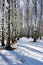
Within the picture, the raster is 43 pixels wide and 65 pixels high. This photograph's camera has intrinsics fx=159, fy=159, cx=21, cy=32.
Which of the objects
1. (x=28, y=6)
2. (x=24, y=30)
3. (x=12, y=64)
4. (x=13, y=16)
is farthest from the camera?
(x=24, y=30)

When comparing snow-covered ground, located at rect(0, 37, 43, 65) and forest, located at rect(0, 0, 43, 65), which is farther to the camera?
forest, located at rect(0, 0, 43, 65)

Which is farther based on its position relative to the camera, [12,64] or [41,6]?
[41,6]

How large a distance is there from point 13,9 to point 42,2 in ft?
43.7

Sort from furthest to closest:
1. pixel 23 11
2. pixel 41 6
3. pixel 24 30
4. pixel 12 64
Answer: pixel 24 30, pixel 23 11, pixel 41 6, pixel 12 64

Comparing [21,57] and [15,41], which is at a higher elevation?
[21,57]

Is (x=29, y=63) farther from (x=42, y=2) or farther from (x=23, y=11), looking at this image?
(x=23, y=11)

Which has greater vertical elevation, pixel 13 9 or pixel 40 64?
pixel 13 9

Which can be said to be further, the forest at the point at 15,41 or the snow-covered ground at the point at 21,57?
the forest at the point at 15,41

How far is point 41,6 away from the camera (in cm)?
3044

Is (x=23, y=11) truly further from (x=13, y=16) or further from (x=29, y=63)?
(x=29, y=63)

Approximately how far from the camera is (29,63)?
7.73 m


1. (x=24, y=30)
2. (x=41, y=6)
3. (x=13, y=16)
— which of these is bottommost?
(x=24, y=30)

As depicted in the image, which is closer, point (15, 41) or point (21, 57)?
point (21, 57)

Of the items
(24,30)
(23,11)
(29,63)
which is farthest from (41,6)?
(29,63)
